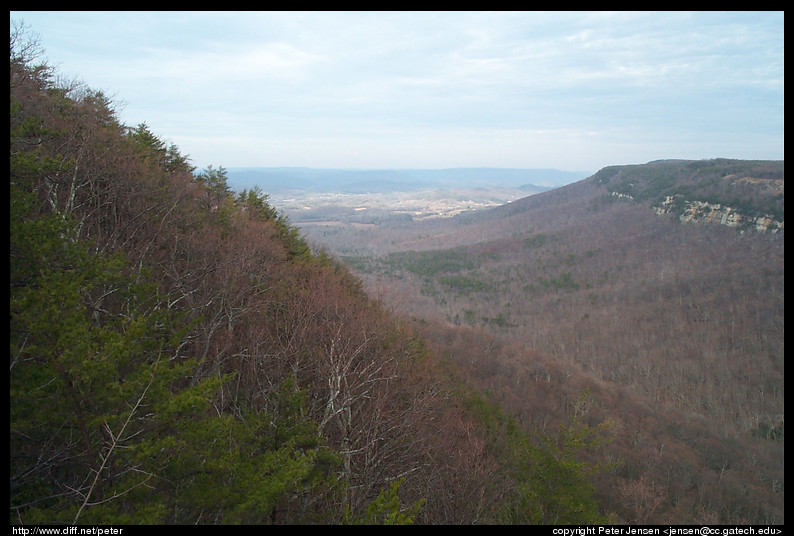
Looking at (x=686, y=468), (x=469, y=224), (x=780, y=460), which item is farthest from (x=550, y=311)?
(x=469, y=224)

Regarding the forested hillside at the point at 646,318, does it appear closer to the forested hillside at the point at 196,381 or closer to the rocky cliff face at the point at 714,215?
the rocky cliff face at the point at 714,215

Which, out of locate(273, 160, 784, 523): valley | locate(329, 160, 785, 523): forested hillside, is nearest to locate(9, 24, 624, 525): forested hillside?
locate(273, 160, 784, 523): valley

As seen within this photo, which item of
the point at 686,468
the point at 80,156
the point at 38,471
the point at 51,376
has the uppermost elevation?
the point at 80,156

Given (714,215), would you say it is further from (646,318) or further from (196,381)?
(196,381)

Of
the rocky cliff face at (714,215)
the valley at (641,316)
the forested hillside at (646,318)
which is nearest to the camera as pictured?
the forested hillside at (646,318)

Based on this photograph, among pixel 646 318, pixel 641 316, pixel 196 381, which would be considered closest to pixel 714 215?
pixel 641 316

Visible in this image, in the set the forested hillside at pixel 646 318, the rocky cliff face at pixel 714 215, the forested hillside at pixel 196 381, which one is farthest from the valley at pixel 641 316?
the forested hillside at pixel 196 381

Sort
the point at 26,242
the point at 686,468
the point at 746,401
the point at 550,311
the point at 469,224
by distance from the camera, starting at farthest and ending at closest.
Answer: the point at 469,224
the point at 550,311
the point at 746,401
the point at 686,468
the point at 26,242
